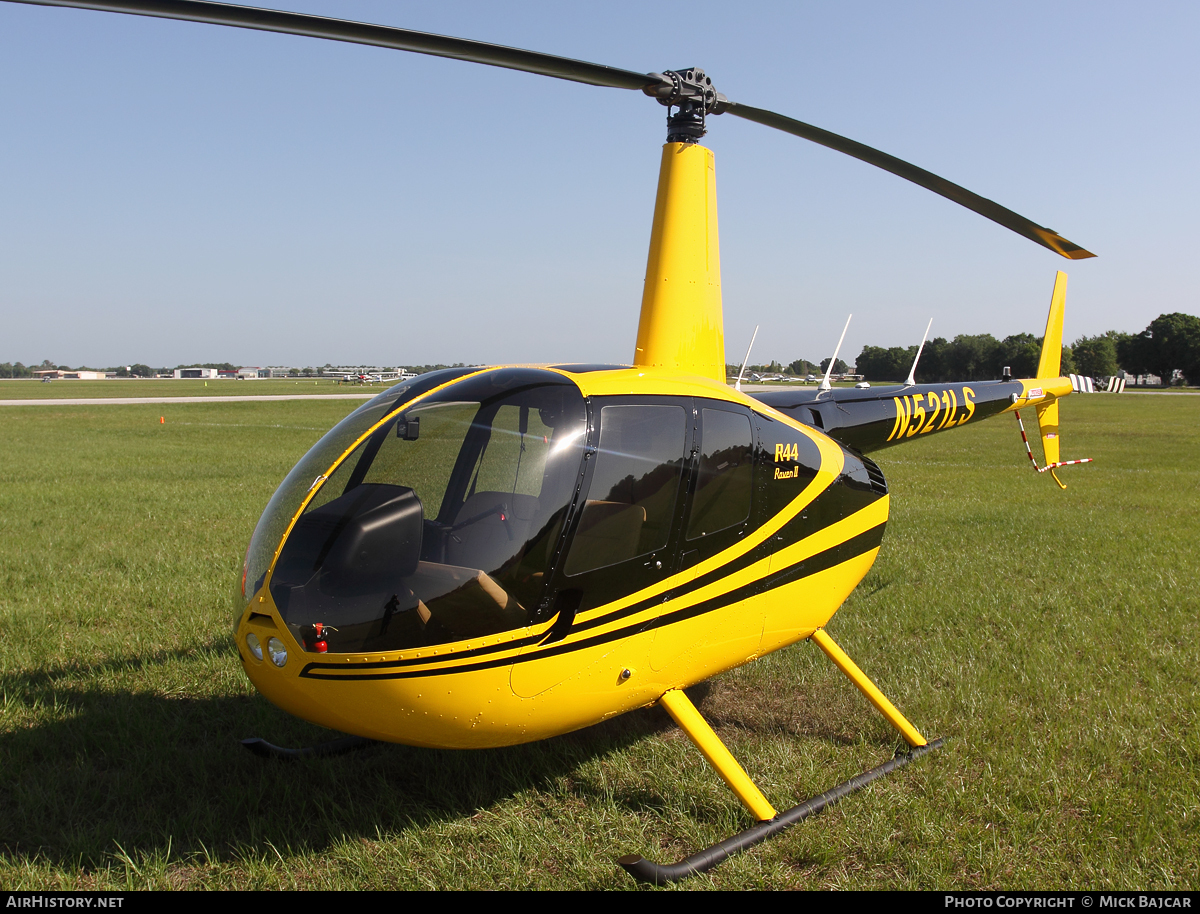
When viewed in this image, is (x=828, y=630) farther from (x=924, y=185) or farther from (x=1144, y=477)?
(x=1144, y=477)

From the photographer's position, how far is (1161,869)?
3312mm

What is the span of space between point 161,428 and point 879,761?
2846cm

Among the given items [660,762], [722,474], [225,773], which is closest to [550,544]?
[722,474]

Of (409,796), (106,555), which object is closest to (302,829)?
(409,796)

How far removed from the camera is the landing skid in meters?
4.18

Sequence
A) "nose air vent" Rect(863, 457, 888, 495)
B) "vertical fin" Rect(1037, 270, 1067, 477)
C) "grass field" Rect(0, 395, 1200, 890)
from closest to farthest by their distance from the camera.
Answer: "grass field" Rect(0, 395, 1200, 890) → "nose air vent" Rect(863, 457, 888, 495) → "vertical fin" Rect(1037, 270, 1067, 477)

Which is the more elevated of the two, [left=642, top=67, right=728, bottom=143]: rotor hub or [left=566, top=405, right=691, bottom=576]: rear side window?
[left=642, top=67, right=728, bottom=143]: rotor hub

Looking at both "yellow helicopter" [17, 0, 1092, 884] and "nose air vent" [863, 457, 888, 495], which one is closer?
"yellow helicopter" [17, 0, 1092, 884]

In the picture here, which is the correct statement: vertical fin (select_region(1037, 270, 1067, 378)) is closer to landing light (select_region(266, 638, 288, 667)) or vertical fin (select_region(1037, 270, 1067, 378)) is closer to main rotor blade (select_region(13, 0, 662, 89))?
main rotor blade (select_region(13, 0, 662, 89))

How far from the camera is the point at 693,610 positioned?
351 centimetres

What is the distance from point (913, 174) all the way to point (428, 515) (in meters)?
3.70

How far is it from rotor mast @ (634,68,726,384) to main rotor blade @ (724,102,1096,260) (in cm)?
37

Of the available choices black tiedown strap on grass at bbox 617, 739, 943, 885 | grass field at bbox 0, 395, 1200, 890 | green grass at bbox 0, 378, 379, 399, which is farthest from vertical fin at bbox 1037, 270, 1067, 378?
green grass at bbox 0, 378, 379, 399

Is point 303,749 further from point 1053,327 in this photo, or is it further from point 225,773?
point 1053,327
